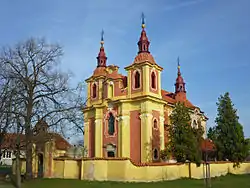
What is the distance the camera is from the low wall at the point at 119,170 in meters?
23.1

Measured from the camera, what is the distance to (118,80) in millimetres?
36000

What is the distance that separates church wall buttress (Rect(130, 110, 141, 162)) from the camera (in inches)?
1251

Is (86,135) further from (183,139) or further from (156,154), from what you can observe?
(183,139)

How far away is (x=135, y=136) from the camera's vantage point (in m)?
32.4

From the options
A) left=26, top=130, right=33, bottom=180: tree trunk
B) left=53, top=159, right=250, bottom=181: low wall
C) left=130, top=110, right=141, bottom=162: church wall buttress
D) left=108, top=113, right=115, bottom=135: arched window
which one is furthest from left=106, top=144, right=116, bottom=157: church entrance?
left=26, top=130, right=33, bottom=180: tree trunk

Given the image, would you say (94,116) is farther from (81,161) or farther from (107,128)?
(81,161)

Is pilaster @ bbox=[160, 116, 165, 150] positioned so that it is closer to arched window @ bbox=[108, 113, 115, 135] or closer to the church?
the church

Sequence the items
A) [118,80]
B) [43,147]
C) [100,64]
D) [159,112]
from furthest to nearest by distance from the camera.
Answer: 1. [100,64]
2. [118,80]
3. [159,112]
4. [43,147]

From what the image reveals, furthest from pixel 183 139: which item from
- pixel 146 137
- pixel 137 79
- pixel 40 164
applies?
pixel 40 164

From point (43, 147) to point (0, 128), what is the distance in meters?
7.09

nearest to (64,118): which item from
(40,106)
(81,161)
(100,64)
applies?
(40,106)

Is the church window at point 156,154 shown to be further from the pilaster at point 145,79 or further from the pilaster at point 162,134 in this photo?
the pilaster at point 145,79

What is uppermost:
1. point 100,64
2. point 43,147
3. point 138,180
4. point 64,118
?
point 100,64

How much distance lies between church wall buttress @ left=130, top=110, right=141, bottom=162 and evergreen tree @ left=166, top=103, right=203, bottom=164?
13.5 ft
